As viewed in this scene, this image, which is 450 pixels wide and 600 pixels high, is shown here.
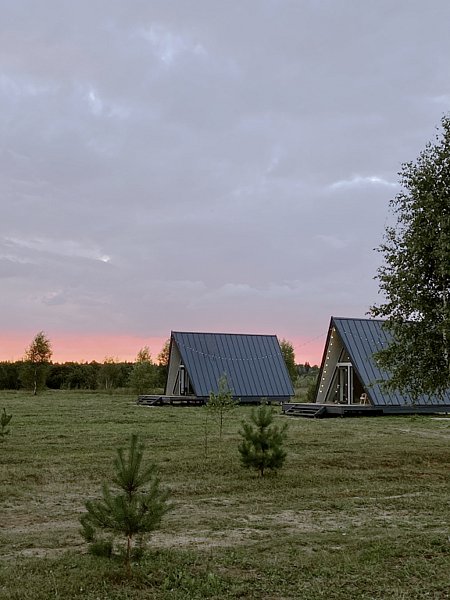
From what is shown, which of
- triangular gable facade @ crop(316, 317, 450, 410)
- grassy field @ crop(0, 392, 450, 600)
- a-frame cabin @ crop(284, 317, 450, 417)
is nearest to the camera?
grassy field @ crop(0, 392, 450, 600)

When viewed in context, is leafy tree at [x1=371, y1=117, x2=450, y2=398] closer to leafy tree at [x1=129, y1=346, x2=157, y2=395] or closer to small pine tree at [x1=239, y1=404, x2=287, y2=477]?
small pine tree at [x1=239, y1=404, x2=287, y2=477]

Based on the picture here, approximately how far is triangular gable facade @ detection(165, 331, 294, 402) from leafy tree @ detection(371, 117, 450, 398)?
18603 millimetres

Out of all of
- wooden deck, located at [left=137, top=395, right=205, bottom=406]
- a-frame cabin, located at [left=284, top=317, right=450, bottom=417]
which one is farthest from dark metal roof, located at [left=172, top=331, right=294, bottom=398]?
a-frame cabin, located at [left=284, top=317, right=450, bottom=417]

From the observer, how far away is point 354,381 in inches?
Result: 1153

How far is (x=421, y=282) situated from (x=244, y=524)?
8051 mm

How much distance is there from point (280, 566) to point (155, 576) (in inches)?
50.6

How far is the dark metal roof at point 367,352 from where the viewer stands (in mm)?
26734

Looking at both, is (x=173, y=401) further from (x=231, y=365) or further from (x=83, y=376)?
(x=83, y=376)

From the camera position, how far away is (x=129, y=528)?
553cm

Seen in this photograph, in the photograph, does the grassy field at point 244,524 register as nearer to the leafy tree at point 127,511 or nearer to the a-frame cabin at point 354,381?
the leafy tree at point 127,511

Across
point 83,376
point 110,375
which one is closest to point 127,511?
point 110,375

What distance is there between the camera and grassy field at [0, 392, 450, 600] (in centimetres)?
542

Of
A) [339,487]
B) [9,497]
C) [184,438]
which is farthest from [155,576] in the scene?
[184,438]

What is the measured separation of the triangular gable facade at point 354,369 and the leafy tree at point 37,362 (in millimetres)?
23495
